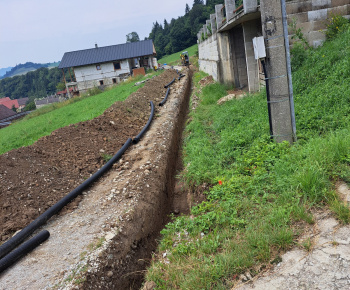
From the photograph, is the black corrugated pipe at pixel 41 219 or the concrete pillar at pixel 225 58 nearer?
the black corrugated pipe at pixel 41 219

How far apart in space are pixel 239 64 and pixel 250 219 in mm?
10100

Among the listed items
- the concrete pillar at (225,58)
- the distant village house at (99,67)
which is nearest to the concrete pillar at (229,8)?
the concrete pillar at (225,58)

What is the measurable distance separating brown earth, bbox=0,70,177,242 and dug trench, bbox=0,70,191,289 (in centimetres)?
2

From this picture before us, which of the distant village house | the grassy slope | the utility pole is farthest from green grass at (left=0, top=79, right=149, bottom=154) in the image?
the distant village house

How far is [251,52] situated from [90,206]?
27.0 feet

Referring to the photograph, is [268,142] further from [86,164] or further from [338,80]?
[86,164]

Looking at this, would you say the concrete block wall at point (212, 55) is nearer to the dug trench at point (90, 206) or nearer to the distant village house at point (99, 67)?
the dug trench at point (90, 206)

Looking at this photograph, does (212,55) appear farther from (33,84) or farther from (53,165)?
(33,84)

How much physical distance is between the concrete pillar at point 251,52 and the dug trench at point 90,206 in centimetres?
400

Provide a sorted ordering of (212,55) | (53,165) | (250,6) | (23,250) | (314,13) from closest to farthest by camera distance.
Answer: (23,250) < (53,165) < (250,6) < (314,13) < (212,55)

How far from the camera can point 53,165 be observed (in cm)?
643

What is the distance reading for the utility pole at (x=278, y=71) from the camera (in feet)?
14.8

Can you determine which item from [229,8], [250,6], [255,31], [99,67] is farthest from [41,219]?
[99,67]

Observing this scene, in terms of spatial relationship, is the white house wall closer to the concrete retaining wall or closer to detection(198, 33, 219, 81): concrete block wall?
detection(198, 33, 219, 81): concrete block wall
